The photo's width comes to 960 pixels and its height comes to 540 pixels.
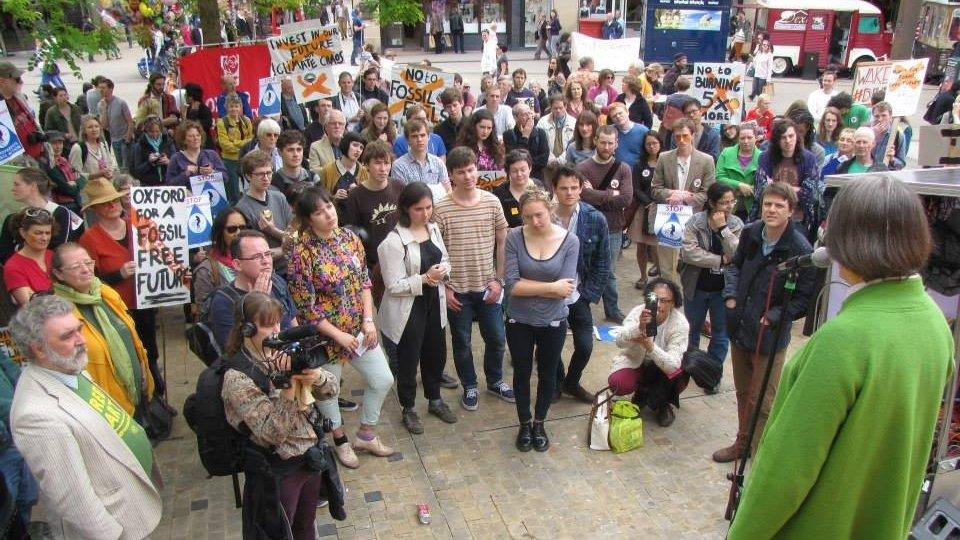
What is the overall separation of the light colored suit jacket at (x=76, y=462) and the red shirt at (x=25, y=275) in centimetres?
171

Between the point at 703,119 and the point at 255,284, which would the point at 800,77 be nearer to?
the point at 703,119

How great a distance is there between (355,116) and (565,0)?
78.4ft

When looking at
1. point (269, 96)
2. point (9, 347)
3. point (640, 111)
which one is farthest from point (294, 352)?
point (640, 111)

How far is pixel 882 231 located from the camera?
1856mm

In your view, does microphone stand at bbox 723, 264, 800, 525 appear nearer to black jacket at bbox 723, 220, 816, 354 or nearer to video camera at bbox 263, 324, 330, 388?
black jacket at bbox 723, 220, 816, 354

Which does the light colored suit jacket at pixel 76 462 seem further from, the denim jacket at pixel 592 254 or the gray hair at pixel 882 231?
the denim jacket at pixel 592 254

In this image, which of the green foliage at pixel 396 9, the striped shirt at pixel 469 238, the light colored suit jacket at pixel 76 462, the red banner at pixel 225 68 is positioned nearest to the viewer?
the light colored suit jacket at pixel 76 462

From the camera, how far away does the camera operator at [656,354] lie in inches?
209

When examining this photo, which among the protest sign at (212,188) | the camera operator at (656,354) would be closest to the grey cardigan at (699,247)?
the camera operator at (656,354)

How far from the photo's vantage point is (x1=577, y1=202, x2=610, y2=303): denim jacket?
18.7ft

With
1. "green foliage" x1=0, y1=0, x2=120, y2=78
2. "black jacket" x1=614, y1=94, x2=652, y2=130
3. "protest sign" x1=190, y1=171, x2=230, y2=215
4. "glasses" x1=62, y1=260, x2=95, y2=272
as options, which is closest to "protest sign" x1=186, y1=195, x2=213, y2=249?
"protest sign" x1=190, y1=171, x2=230, y2=215

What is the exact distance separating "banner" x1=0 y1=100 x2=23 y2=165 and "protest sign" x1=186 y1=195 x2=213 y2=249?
6.20ft

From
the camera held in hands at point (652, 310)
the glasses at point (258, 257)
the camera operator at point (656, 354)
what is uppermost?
the glasses at point (258, 257)

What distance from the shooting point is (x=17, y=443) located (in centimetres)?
305
